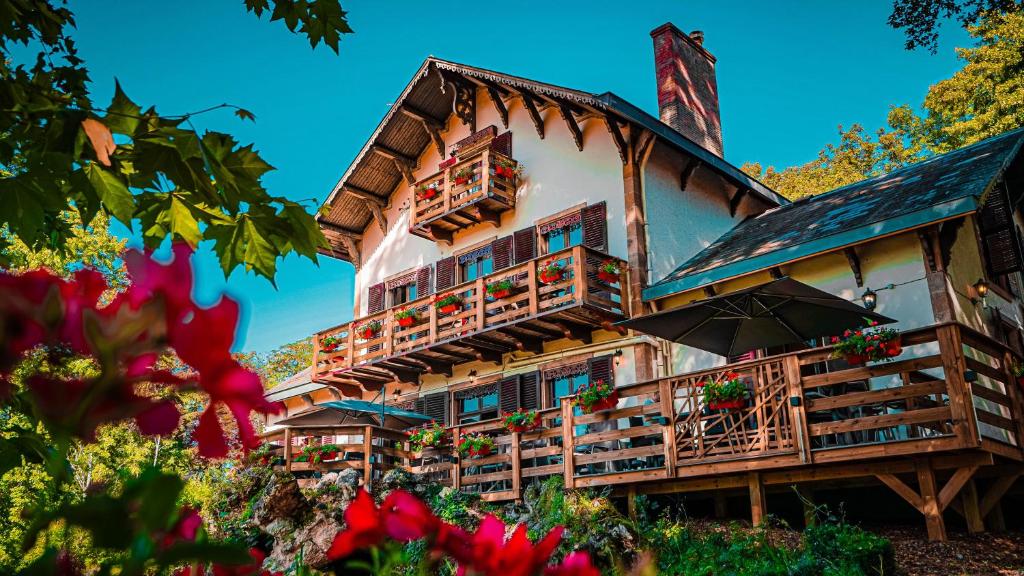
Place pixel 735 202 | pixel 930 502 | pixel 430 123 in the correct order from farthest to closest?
1. pixel 430 123
2. pixel 735 202
3. pixel 930 502

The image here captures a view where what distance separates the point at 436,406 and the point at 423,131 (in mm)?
6750

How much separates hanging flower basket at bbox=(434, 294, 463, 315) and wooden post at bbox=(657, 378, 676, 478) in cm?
640

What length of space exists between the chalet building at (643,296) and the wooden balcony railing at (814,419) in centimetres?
3

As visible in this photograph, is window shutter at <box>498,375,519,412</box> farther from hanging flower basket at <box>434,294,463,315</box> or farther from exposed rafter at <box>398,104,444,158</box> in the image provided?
exposed rafter at <box>398,104,444,158</box>

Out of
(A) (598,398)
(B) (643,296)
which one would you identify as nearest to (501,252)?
(B) (643,296)

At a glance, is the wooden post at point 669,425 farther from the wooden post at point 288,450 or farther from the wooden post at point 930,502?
the wooden post at point 288,450

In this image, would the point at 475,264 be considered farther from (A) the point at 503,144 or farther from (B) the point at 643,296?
(B) the point at 643,296

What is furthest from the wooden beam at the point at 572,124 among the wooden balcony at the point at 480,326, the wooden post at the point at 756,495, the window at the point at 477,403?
the wooden post at the point at 756,495

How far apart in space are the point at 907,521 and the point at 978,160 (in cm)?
647

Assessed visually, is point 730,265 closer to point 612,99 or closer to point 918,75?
point 612,99

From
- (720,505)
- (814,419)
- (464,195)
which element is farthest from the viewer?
(464,195)

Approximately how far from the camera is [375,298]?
21516mm

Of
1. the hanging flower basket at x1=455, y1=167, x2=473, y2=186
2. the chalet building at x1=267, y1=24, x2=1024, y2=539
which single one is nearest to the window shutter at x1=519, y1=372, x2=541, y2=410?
the chalet building at x1=267, y1=24, x2=1024, y2=539

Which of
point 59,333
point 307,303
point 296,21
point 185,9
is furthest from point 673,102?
point 307,303
